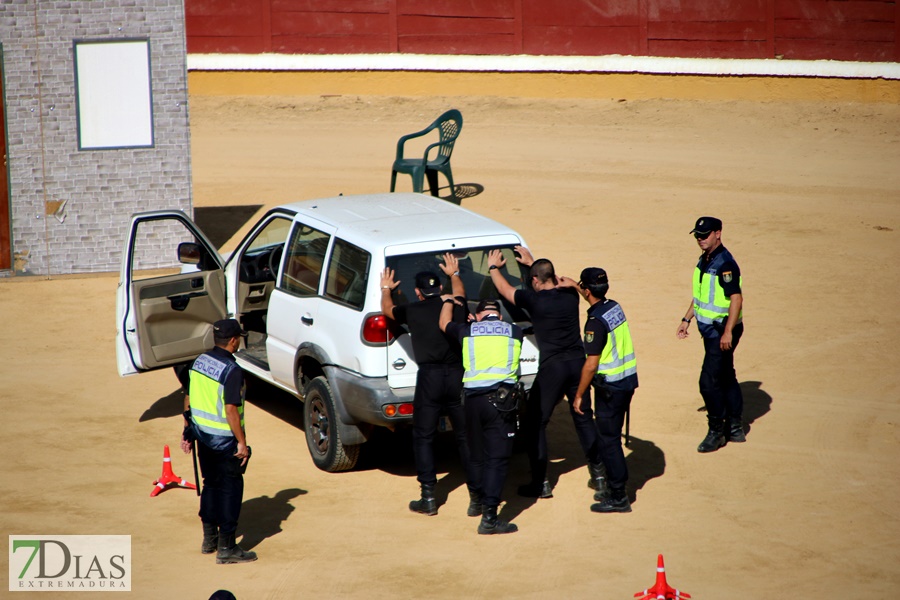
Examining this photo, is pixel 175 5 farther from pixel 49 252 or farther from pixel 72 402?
pixel 72 402

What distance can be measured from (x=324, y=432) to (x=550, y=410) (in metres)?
1.83

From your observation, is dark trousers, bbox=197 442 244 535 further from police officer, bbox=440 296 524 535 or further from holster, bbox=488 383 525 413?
holster, bbox=488 383 525 413

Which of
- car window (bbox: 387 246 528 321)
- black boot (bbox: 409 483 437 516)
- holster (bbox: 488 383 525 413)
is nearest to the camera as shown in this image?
holster (bbox: 488 383 525 413)

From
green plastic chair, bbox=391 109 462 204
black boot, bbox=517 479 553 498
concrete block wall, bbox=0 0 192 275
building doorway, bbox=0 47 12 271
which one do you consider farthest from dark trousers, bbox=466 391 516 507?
green plastic chair, bbox=391 109 462 204

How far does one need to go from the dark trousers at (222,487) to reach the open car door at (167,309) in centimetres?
237

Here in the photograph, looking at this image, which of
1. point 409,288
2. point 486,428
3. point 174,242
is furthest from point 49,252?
point 486,428

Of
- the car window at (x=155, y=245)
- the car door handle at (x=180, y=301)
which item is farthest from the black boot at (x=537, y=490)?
the car window at (x=155, y=245)

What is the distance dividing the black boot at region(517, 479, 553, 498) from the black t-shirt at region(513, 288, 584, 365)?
0.96 meters

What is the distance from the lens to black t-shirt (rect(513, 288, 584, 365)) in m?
8.45

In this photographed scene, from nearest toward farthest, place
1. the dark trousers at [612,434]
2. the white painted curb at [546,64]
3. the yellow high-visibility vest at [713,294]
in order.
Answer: the dark trousers at [612,434] → the yellow high-visibility vest at [713,294] → the white painted curb at [546,64]

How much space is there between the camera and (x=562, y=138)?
70.9 feet

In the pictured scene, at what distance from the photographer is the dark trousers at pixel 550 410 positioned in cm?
851

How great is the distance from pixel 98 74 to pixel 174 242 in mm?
2290

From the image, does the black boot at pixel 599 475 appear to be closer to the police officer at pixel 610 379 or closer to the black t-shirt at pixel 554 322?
the police officer at pixel 610 379
